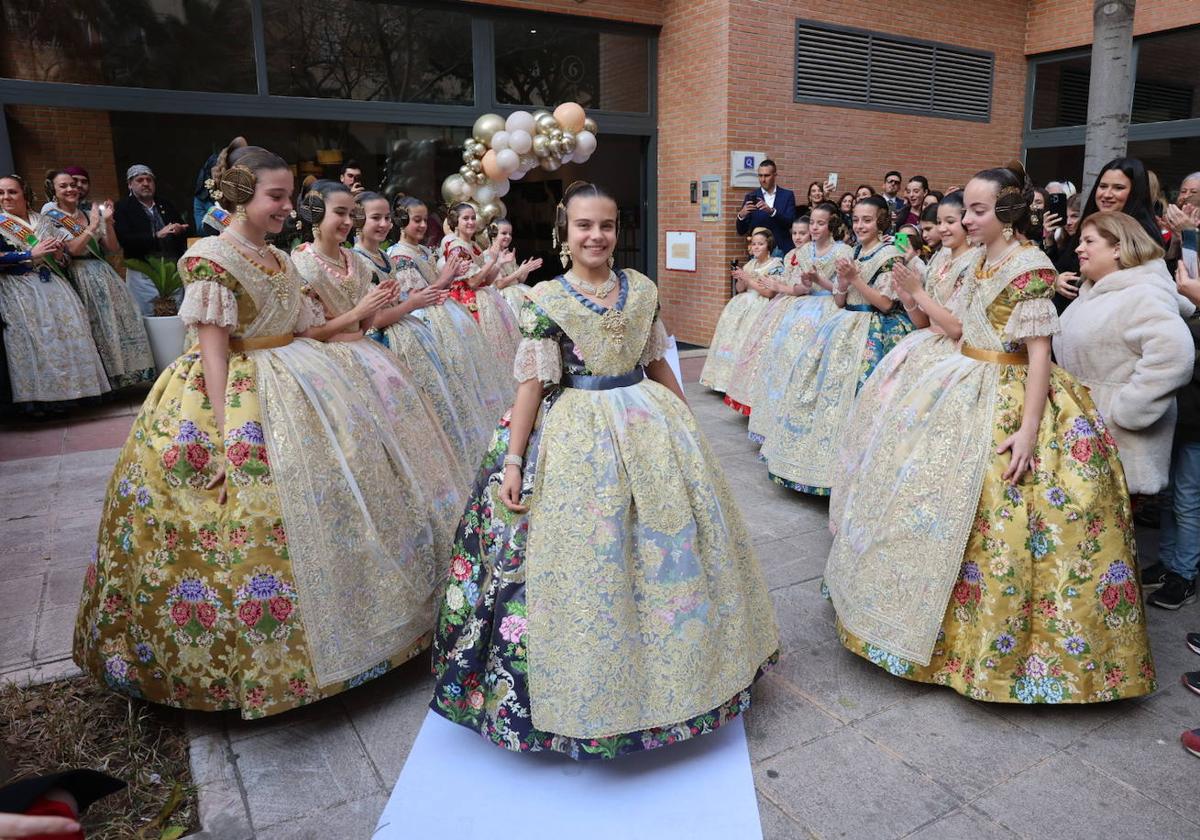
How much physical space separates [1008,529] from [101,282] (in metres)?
7.50

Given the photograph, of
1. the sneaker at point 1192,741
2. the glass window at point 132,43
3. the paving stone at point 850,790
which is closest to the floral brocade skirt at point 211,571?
the paving stone at point 850,790

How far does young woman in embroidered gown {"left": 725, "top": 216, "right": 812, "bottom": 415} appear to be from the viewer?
643 centimetres

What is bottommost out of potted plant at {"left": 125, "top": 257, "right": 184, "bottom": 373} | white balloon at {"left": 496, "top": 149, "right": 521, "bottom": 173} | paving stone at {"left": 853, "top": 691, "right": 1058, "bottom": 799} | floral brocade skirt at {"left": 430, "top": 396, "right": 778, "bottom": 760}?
paving stone at {"left": 853, "top": 691, "right": 1058, "bottom": 799}

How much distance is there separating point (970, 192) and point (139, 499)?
305 centimetres

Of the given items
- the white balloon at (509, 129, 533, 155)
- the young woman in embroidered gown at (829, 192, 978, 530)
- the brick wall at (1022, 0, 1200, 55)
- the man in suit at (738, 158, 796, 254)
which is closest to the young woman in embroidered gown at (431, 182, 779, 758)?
the young woman in embroidered gown at (829, 192, 978, 530)

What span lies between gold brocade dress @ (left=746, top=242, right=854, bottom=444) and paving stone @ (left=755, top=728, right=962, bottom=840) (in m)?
2.84

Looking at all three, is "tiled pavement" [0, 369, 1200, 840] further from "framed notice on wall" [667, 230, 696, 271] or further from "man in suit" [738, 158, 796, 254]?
"framed notice on wall" [667, 230, 696, 271]

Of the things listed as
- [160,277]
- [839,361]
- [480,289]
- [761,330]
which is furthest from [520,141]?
[839,361]

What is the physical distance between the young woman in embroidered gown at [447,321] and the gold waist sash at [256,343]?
5.98 ft

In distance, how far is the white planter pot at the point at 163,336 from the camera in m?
7.98

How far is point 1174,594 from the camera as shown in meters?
3.56

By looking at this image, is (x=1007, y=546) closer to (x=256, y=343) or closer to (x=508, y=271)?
(x=256, y=343)

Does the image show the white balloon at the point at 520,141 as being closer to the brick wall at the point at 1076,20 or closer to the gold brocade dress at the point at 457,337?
the gold brocade dress at the point at 457,337

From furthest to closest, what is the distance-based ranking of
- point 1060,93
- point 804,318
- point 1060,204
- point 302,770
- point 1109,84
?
point 1060,93 < point 1060,204 < point 804,318 < point 1109,84 < point 302,770
